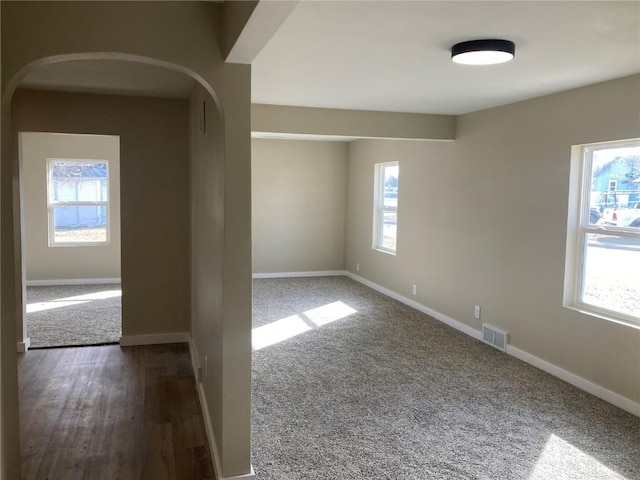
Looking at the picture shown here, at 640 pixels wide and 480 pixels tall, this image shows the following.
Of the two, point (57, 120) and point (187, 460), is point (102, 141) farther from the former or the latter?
point (187, 460)

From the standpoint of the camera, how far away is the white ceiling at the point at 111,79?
333cm

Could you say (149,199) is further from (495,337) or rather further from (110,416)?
(495,337)

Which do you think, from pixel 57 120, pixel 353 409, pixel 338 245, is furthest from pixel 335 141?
pixel 353 409

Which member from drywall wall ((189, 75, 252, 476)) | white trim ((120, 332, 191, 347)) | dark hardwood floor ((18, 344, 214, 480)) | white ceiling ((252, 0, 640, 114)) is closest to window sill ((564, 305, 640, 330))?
white ceiling ((252, 0, 640, 114))

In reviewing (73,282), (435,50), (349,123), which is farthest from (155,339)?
(435,50)

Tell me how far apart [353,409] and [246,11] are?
2.65m

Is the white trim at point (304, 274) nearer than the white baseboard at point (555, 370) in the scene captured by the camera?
No

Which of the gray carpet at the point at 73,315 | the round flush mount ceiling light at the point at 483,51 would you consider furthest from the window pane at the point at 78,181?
the round flush mount ceiling light at the point at 483,51

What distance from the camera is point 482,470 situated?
2.75 m

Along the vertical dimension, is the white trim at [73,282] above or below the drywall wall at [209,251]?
below

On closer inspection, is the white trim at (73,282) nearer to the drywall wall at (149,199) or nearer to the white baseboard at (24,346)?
the white baseboard at (24,346)

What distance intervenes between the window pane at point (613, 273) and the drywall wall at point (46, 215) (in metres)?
6.25

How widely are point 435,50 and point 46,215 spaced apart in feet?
22.0

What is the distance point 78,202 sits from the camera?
7.75 metres
